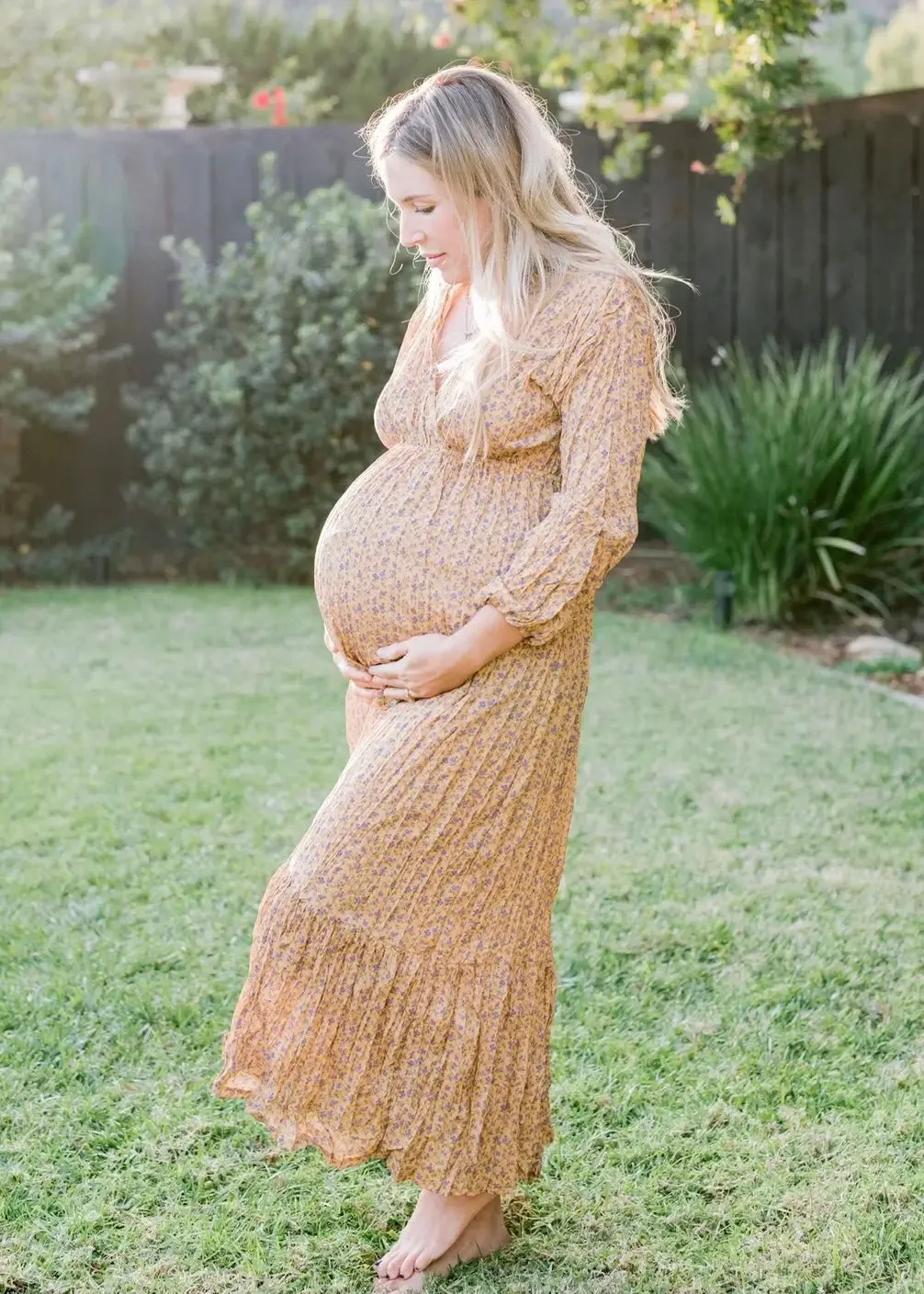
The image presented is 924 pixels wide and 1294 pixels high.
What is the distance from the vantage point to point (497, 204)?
6.92 ft

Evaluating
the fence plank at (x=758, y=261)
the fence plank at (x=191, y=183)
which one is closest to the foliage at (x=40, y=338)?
the fence plank at (x=191, y=183)

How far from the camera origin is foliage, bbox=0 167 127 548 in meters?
7.90

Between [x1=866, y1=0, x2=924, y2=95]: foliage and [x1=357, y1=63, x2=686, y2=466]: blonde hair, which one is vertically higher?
[x1=866, y1=0, x2=924, y2=95]: foliage

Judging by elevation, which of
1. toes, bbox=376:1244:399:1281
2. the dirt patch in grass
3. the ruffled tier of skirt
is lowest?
the dirt patch in grass

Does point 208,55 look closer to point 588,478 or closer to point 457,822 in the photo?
point 588,478

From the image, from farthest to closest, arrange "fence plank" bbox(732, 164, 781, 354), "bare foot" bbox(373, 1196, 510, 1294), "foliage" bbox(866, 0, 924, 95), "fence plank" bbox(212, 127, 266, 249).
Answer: "foliage" bbox(866, 0, 924, 95) → "fence plank" bbox(212, 127, 266, 249) → "fence plank" bbox(732, 164, 781, 354) → "bare foot" bbox(373, 1196, 510, 1294)

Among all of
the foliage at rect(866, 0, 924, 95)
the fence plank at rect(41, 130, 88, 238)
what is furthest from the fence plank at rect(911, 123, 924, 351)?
the fence plank at rect(41, 130, 88, 238)

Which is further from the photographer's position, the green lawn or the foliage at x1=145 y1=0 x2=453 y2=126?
the foliage at x1=145 y1=0 x2=453 y2=126

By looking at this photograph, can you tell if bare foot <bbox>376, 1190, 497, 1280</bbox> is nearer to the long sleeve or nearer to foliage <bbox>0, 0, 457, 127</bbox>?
the long sleeve

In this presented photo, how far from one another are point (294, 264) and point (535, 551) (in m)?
6.10

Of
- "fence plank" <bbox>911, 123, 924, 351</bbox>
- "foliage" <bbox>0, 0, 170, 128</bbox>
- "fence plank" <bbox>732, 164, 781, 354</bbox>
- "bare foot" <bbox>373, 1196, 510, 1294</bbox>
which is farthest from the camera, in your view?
"foliage" <bbox>0, 0, 170, 128</bbox>

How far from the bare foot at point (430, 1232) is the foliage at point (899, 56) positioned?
10937 millimetres

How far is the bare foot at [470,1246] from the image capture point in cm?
219

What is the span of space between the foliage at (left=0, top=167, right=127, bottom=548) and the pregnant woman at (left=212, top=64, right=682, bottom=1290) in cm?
612
